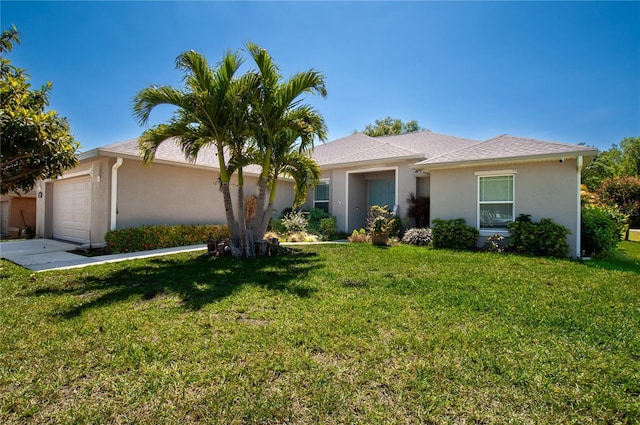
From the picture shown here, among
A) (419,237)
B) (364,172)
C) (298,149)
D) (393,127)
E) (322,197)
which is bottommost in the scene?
(419,237)

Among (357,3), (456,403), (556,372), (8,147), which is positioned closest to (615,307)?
(556,372)

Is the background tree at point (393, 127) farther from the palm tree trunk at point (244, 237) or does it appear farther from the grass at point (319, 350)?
the grass at point (319, 350)

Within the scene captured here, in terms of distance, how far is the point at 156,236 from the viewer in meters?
11.0

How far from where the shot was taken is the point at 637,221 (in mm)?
23484

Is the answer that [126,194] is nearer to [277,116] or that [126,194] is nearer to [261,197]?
[261,197]

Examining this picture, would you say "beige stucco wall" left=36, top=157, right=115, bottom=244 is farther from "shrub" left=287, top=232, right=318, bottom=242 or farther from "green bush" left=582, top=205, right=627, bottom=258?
"green bush" left=582, top=205, right=627, bottom=258

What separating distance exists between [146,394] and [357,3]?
36.5ft

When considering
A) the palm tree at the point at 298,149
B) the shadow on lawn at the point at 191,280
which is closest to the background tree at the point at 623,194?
the palm tree at the point at 298,149

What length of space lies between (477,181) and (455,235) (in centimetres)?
218

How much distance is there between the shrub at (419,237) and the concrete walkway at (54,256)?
7.63m

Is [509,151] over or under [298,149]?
over

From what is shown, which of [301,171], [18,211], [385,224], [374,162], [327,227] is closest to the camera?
[301,171]

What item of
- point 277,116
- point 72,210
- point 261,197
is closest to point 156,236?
point 261,197

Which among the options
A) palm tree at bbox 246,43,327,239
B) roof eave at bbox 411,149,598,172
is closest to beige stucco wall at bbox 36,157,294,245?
palm tree at bbox 246,43,327,239
